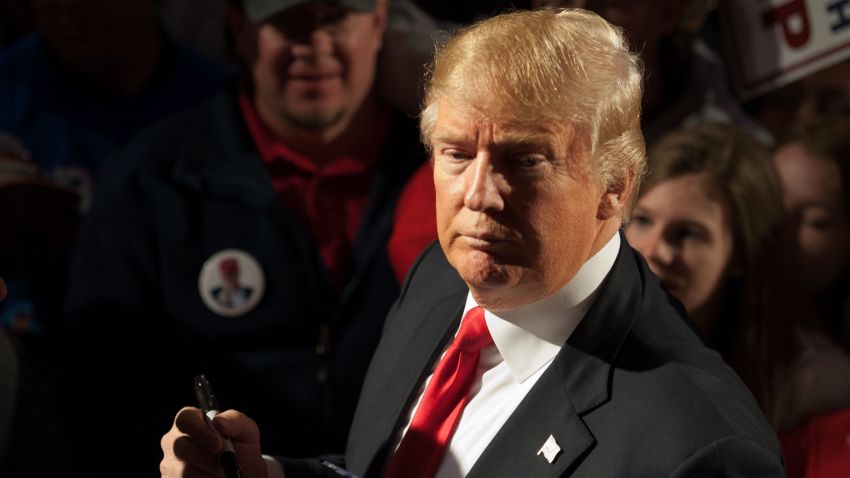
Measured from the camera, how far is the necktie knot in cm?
142

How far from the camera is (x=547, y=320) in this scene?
53.2 inches

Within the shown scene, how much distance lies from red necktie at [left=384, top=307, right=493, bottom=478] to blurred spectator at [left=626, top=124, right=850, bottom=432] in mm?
663

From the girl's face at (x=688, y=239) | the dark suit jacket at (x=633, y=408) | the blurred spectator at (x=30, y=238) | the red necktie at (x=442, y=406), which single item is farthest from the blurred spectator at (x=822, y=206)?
the blurred spectator at (x=30, y=238)

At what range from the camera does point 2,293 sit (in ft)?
4.61

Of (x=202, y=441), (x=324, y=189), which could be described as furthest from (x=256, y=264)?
(x=202, y=441)

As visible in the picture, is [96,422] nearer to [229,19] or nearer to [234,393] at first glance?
[234,393]

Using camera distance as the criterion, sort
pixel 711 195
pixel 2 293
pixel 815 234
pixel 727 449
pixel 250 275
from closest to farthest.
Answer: pixel 727 449, pixel 2 293, pixel 711 195, pixel 250 275, pixel 815 234

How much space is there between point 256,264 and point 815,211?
1230 mm

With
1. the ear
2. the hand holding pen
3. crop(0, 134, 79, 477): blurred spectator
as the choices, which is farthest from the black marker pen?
crop(0, 134, 79, 477): blurred spectator

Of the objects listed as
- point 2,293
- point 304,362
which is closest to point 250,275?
point 304,362

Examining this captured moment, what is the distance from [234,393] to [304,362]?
155mm

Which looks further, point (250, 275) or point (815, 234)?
point (815, 234)

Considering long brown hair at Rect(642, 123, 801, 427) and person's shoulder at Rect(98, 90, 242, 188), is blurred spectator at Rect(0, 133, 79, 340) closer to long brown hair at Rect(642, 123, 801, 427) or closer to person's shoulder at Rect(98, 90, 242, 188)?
person's shoulder at Rect(98, 90, 242, 188)

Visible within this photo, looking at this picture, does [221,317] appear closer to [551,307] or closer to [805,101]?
[551,307]
